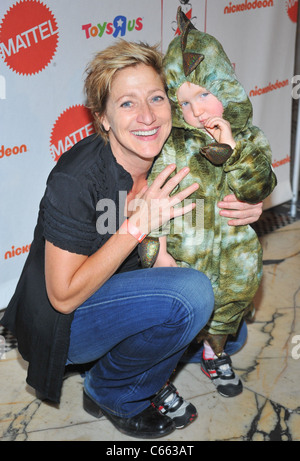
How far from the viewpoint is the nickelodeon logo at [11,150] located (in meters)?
2.27

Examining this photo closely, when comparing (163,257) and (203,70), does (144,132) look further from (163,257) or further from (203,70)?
(163,257)

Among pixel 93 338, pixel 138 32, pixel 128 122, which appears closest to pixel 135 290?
pixel 93 338

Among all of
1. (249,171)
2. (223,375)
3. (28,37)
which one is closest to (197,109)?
(249,171)

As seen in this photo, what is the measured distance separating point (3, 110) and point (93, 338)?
918 mm

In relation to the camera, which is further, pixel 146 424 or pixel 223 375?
pixel 223 375

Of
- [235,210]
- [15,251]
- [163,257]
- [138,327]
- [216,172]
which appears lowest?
[15,251]

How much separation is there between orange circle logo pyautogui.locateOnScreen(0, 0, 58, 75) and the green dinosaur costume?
622 millimetres

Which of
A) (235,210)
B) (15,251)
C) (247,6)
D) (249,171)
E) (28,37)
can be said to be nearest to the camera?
(249,171)

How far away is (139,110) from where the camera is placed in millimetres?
1776

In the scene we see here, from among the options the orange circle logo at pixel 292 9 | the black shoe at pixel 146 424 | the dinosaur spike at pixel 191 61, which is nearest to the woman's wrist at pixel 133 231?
the dinosaur spike at pixel 191 61

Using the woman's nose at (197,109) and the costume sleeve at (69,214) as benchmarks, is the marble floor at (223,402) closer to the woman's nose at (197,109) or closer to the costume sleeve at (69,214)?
the costume sleeve at (69,214)

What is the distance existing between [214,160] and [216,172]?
10 cm

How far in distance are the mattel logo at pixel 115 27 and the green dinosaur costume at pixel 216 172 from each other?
655 millimetres

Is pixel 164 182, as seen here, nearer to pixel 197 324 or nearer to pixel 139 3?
pixel 197 324
